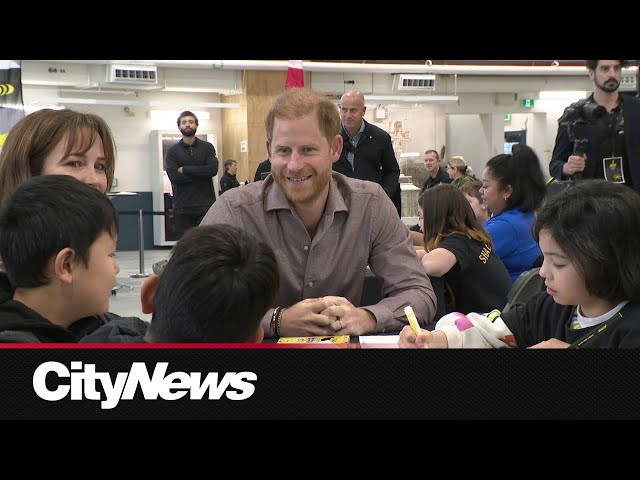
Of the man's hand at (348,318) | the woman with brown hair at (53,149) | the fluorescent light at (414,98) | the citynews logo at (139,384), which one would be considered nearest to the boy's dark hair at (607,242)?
the man's hand at (348,318)

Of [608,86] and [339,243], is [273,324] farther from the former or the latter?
[608,86]

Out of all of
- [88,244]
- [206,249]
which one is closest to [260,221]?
[88,244]

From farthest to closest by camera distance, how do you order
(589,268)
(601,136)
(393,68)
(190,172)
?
(393,68) → (190,172) → (601,136) → (589,268)

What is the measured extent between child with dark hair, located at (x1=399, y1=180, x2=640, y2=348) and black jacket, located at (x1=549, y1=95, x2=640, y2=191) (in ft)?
3.73

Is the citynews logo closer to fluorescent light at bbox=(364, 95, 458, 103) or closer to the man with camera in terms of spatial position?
the man with camera

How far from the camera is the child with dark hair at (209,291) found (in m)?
1.16

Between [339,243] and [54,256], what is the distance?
897 millimetres

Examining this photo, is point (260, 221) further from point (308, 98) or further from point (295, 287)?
point (308, 98)

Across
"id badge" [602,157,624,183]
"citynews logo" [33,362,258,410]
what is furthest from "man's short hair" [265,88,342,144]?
"id badge" [602,157,624,183]

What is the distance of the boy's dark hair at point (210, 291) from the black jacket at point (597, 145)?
1787 millimetres

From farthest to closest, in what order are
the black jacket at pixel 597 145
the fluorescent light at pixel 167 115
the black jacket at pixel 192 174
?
the fluorescent light at pixel 167 115, the black jacket at pixel 192 174, the black jacket at pixel 597 145

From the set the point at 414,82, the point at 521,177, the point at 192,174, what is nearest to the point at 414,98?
the point at 414,82

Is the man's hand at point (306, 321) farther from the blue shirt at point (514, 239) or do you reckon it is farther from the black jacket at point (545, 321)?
the blue shirt at point (514, 239)

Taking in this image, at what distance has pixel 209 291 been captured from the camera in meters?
1.16
